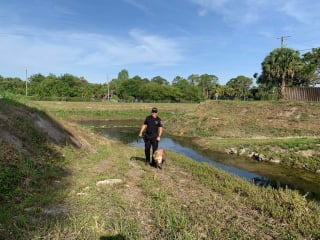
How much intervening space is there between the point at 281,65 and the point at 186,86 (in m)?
62.6

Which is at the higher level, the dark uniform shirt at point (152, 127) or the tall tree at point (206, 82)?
the tall tree at point (206, 82)

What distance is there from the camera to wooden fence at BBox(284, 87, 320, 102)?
33.2 meters

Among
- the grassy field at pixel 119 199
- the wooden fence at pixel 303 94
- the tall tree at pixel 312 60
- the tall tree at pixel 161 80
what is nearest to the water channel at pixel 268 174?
the grassy field at pixel 119 199

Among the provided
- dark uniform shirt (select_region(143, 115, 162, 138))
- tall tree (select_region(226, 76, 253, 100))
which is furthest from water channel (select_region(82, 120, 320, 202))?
tall tree (select_region(226, 76, 253, 100))

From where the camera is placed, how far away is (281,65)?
160ft

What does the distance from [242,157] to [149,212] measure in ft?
41.9

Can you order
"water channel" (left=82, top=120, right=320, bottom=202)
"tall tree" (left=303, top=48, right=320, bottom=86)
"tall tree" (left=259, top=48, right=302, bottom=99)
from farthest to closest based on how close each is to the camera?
"tall tree" (left=259, top=48, right=302, bottom=99) → "tall tree" (left=303, top=48, right=320, bottom=86) → "water channel" (left=82, top=120, right=320, bottom=202)

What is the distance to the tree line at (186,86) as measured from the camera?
48281 mm

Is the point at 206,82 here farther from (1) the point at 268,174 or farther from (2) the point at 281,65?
(1) the point at 268,174

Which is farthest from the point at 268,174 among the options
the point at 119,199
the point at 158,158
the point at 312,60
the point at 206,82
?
the point at 206,82

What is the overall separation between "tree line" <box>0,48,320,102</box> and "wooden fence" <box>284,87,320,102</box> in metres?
7.20

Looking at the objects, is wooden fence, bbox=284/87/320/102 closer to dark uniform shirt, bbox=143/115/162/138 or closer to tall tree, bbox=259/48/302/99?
tall tree, bbox=259/48/302/99

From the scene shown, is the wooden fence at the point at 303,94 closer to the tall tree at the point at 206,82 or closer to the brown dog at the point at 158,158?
the brown dog at the point at 158,158

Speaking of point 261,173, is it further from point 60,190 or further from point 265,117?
point 265,117
